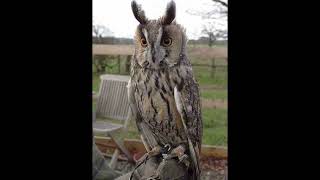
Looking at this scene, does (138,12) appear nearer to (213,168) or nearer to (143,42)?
(143,42)

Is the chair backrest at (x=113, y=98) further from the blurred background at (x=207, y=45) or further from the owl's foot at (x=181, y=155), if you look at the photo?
the owl's foot at (x=181, y=155)

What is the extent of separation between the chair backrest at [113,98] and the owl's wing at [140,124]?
0.05m

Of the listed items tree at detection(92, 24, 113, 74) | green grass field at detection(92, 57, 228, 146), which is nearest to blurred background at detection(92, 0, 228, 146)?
green grass field at detection(92, 57, 228, 146)

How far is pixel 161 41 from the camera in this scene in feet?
5.94

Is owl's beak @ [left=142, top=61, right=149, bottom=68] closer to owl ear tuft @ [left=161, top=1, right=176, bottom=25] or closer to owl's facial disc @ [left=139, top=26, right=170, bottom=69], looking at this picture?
owl's facial disc @ [left=139, top=26, right=170, bottom=69]

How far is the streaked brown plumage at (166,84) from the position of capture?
183cm

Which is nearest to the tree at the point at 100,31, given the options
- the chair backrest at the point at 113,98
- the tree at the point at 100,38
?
the tree at the point at 100,38
